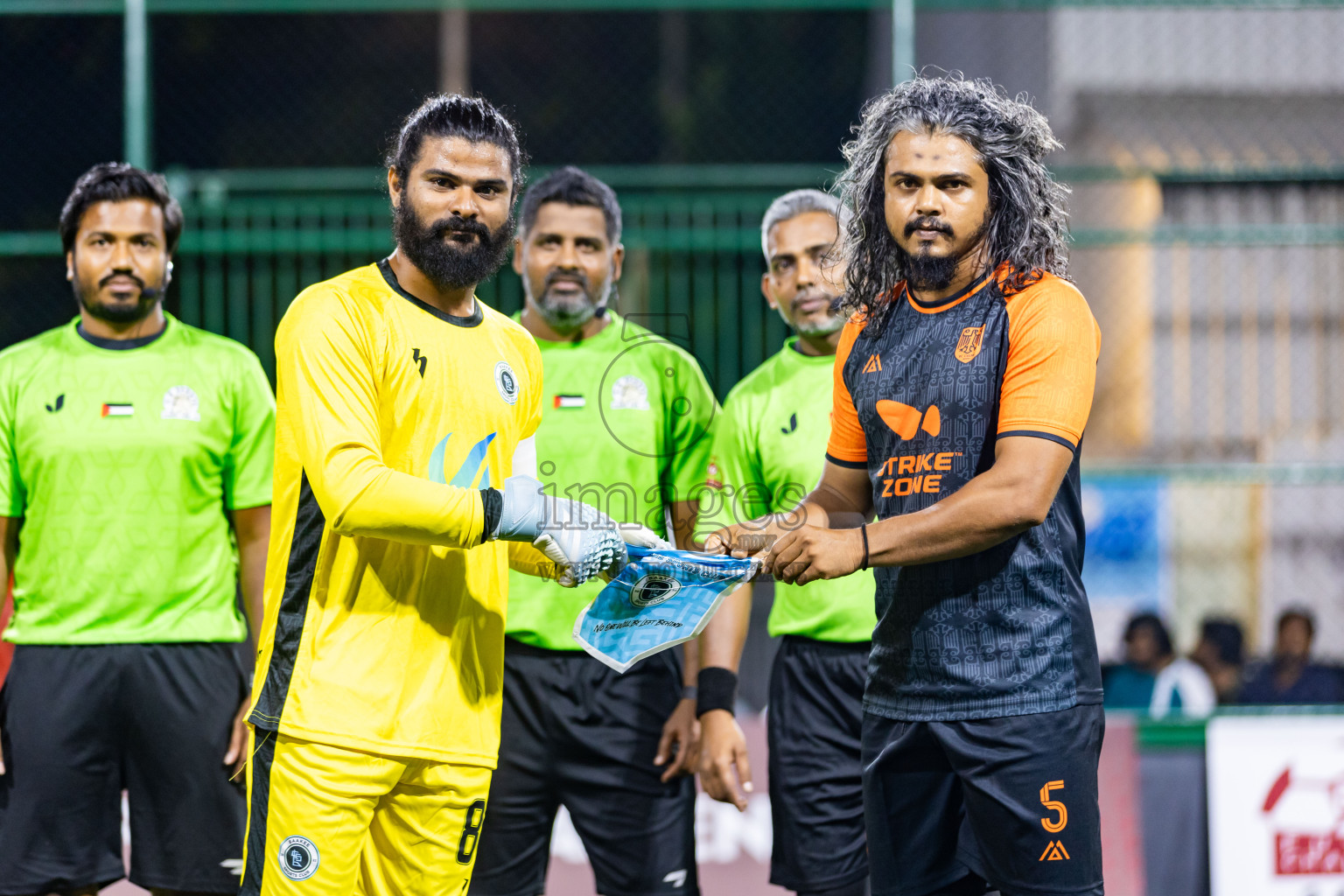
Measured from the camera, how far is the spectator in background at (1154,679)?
736 centimetres

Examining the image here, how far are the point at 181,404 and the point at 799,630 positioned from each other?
2010 millimetres

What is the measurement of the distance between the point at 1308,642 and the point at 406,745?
5.96m

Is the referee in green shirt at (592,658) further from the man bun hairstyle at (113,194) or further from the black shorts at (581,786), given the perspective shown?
the man bun hairstyle at (113,194)

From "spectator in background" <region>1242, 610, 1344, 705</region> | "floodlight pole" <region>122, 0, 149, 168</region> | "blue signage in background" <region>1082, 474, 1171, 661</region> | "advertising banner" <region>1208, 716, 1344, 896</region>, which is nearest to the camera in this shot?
"advertising banner" <region>1208, 716, 1344, 896</region>

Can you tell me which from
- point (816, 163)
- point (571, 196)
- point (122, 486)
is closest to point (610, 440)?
Result: point (571, 196)

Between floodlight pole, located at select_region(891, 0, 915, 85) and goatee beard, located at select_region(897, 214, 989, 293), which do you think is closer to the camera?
goatee beard, located at select_region(897, 214, 989, 293)

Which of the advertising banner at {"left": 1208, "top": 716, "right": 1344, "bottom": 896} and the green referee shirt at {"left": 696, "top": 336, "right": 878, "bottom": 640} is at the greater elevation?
the green referee shirt at {"left": 696, "top": 336, "right": 878, "bottom": 640}

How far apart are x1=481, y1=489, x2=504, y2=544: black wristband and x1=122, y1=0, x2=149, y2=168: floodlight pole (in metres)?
4.50

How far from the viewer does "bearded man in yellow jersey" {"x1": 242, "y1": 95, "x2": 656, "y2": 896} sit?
2.76m

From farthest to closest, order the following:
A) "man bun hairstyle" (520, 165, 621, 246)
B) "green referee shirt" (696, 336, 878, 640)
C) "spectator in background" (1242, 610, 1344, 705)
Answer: "spectator in background" (1242, 610, 1344, 705) → "man bun hairstyle" (520, 165, 621, 246) → "green referee shirt" (696, 336, 878, 640)

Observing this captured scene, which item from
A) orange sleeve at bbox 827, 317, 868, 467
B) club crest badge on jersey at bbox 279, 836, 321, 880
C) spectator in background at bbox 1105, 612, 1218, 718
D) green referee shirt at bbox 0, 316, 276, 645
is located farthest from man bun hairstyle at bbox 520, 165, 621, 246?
spectator in background at bbox 1105, 612, 1218, 718

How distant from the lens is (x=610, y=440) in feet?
13.4

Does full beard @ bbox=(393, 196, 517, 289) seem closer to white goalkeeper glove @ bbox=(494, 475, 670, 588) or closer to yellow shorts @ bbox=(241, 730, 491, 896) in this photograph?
white goalkeeper glove @ bbox=(494, 475, 670, 588)

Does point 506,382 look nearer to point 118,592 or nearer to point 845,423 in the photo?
point 845,423
